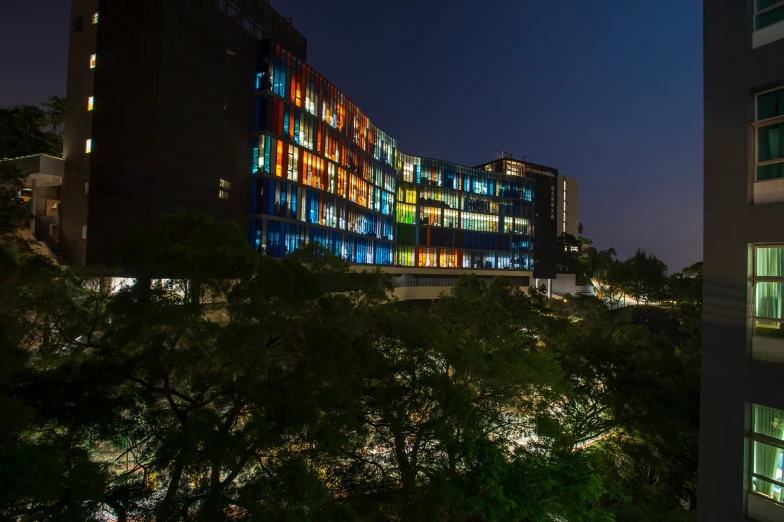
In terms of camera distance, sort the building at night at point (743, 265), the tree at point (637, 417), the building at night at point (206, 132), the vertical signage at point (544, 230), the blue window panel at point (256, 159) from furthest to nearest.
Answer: the vertical signage at point (544, 230) < the blue window panel at point (256, 159) < the building at night at point (206, 132) < the tree at point (637, 417) < the building at night at point (743, 265)

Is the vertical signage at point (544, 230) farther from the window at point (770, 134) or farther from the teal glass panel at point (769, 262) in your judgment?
the teal glass panel at point (769, 262)

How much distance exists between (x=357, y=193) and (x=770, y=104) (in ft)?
130

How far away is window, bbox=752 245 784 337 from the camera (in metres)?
7.41

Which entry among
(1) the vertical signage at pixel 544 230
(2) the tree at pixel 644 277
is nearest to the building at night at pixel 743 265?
(2) the tree at pixel 644 277

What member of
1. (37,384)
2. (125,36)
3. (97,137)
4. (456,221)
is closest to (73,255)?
(97,137)

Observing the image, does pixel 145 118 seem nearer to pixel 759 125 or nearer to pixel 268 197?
pixel 268 197

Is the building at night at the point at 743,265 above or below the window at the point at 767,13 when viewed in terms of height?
below

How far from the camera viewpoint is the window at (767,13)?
757 cm

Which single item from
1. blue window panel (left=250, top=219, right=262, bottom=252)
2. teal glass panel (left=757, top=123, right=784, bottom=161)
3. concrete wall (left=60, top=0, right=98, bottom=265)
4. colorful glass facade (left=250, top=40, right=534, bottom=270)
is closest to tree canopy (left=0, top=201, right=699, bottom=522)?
teal glass panel (left=757, top=123, right=784, bottom=161)

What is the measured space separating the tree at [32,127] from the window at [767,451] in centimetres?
4277

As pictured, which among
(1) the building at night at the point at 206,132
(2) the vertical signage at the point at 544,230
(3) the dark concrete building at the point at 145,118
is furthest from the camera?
(2) the vertical signage at the point at 544,230

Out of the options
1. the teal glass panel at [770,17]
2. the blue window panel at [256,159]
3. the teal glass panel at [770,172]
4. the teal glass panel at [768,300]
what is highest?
the blue window panel at [256,159]

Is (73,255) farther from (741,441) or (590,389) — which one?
(741,441)

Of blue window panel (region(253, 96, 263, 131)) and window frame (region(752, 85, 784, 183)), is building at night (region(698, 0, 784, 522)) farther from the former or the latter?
blue window panel (region(253, 96, 263, 131))
